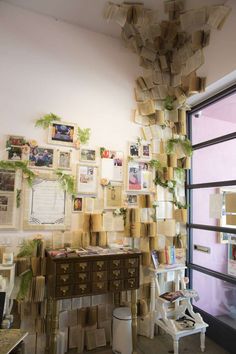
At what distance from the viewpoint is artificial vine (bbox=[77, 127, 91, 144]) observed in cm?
257

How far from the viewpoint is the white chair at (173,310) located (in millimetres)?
2312

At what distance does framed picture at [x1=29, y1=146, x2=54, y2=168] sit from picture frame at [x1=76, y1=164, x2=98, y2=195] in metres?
0.28

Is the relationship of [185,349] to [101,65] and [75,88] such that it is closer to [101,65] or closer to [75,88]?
[75,88]

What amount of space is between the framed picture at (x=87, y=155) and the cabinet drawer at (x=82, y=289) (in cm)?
116

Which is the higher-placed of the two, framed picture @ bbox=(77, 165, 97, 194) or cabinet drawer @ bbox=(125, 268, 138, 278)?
framed picture @ bbox=(77, 165, 97, 194)

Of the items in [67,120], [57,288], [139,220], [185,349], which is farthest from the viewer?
[139,220]

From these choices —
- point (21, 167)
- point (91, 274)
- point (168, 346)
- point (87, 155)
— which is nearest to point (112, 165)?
point (87, 155)

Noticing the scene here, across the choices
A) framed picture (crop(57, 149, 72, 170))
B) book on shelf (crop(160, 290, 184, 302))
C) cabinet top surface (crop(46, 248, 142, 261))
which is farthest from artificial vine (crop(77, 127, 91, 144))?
book on shelf (crop(160, 290, 184, 302))

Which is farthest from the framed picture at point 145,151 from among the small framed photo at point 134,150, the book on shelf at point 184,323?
the book on shelf at point 184,323

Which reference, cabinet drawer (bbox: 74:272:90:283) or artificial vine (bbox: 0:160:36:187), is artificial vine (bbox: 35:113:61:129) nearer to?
artificial vine (bbox: 0:160:36:187)

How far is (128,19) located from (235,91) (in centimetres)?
127

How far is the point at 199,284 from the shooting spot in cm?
292

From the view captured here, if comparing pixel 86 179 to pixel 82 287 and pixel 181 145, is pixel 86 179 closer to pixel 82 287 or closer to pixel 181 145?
pixel 82 287

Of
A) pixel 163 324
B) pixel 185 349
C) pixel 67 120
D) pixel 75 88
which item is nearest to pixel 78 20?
pixel 75 88
